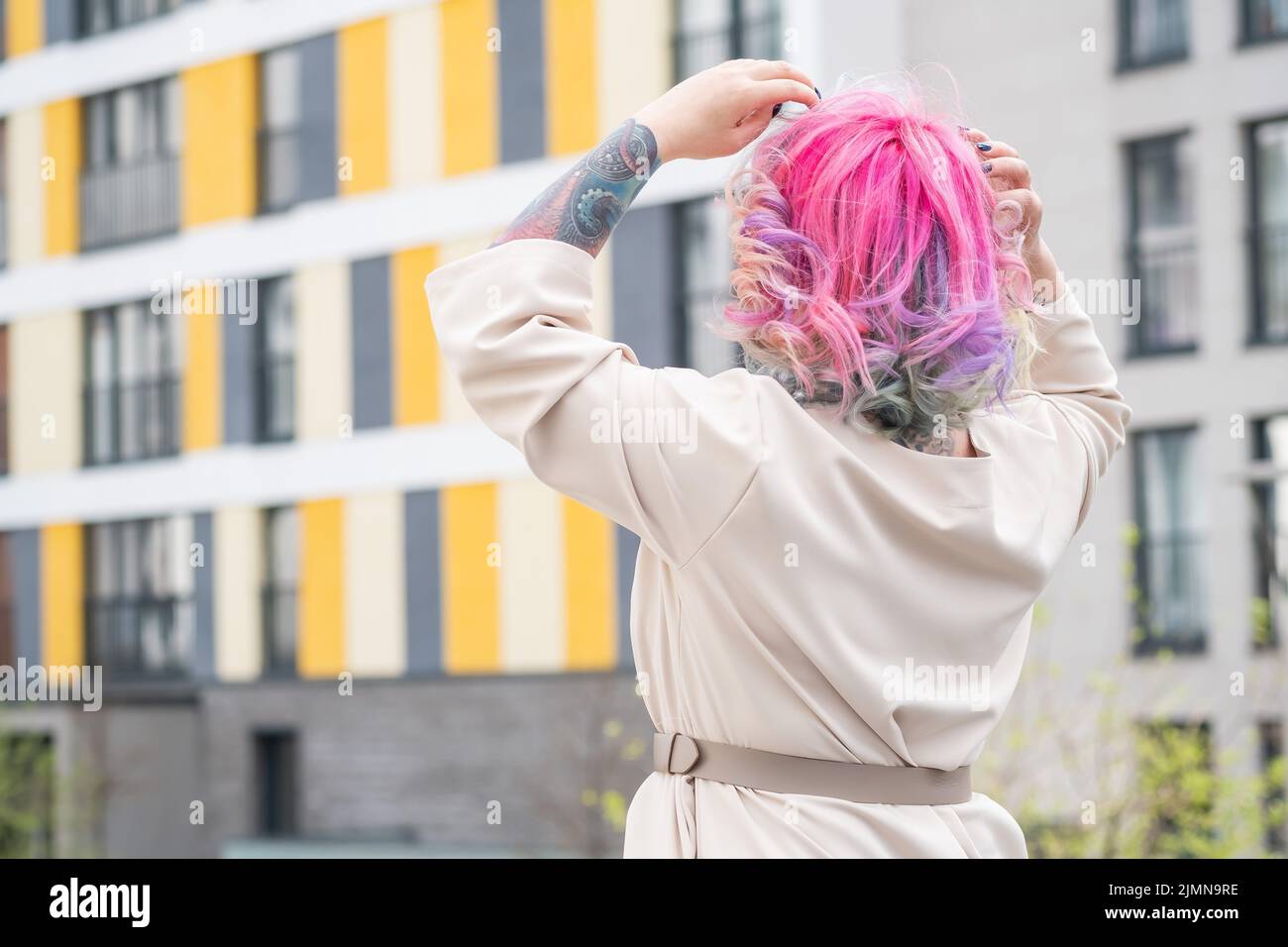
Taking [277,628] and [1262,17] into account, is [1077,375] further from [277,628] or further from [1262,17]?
[277,628]

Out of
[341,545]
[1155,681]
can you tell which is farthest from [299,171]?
[1155,681]

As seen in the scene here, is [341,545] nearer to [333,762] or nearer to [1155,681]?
[333,762]

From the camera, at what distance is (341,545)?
53.5ft

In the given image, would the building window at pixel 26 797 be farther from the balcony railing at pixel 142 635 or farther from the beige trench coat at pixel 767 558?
the beige trench coat at pixel 767 558

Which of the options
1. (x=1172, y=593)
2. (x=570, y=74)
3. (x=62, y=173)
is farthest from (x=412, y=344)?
(x=1172, y=593)

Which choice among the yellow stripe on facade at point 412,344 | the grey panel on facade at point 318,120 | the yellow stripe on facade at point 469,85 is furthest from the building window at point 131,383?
the yellow stripe on facade at point 469,85

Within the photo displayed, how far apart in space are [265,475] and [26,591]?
12.4 feet

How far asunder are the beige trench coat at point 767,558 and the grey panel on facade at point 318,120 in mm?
15648

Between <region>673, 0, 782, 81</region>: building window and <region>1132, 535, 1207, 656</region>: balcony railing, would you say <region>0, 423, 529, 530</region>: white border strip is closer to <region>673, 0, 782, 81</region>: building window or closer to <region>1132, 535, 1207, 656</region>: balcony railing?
<region>673, 0, 782, 81</region>: building window

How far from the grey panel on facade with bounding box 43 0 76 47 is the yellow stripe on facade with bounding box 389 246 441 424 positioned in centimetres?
553

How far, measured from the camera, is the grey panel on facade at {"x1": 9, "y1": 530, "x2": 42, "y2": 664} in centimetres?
1844

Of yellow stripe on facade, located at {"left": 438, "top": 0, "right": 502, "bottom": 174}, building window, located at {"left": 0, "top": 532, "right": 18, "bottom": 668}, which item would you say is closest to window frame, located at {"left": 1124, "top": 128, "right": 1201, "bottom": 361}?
yellow stripe on facade, located at {"left": 438, "top": 0, "right": 502, "bottom": 174}

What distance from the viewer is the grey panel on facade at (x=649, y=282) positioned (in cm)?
1455

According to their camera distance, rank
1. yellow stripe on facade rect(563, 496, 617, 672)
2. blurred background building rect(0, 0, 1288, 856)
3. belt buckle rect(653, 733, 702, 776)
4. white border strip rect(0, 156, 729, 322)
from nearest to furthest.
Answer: belt buckle rect(653, 733, 702, 776), blurred background building rect(0, 0, 1288, 856), yellow stripe on facade rect(563, 496, 617, 672), white border strip rect(0, 156, 729, 322)
